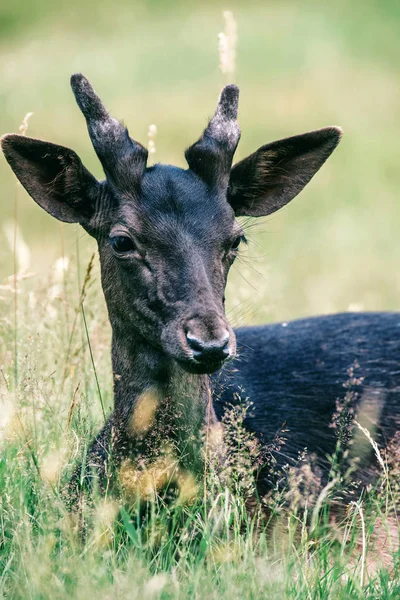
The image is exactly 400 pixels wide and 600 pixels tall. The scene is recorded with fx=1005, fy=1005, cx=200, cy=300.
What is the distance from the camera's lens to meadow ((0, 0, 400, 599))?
4551 millimetres

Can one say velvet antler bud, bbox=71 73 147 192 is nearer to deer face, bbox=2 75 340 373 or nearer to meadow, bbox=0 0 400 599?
deer face, bbox=2 75 340 373

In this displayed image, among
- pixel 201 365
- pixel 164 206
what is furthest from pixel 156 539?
pixel 164 206

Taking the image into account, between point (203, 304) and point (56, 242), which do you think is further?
point (56, 242)

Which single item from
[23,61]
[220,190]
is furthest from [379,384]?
[23,61]

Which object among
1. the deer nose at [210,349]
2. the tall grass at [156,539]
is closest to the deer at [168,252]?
the deer nose at [210,349]

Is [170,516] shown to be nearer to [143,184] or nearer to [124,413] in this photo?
[124,413]

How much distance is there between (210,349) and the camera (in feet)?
15.0

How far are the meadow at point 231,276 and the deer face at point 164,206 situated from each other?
391 millimetres

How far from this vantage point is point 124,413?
548 centimetres

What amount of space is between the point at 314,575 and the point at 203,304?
1347 millimetres

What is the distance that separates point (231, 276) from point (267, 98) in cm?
1427

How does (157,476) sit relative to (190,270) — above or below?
below

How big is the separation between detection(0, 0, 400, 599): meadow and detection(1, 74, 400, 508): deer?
0.24m

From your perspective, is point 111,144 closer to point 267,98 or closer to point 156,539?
point 156,539
